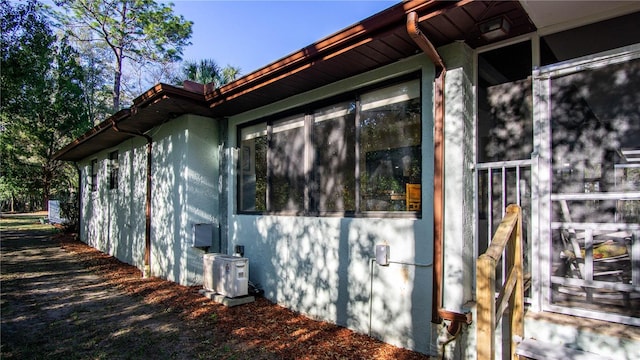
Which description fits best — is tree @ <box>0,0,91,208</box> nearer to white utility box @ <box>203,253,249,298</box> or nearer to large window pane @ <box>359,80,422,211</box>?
white utility box @ <box>203,253,249,298</box>

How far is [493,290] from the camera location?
2.16 meters

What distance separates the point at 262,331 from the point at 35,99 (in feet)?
32.9

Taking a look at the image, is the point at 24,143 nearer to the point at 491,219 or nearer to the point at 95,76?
the point at 95,76

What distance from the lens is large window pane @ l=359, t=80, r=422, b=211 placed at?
373 cm

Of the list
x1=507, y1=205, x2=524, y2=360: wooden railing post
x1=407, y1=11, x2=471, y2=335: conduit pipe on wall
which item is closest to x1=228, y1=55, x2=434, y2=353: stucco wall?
x1=407, y1=11, x2=471, y2=335: conduit pipe on wall

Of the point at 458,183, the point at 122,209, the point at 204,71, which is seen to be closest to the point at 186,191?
the point at 122,209

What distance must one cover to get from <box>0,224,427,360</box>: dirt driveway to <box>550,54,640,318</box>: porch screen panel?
1.55m

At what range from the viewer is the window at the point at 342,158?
3.79m

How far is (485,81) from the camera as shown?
11.7ft

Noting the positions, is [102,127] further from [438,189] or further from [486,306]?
[486,306]

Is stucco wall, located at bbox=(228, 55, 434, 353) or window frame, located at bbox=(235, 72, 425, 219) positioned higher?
window frame, located at bbox=(235, 72, 425, 219)

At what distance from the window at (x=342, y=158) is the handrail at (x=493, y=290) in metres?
1.06

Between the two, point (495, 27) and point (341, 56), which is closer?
point (495, 27)

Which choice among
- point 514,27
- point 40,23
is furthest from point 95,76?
point 514,27
